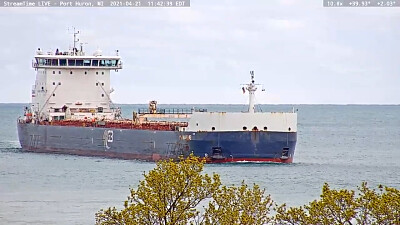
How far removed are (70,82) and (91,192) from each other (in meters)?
29.6

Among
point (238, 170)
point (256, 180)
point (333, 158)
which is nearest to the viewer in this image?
point (256, 180)

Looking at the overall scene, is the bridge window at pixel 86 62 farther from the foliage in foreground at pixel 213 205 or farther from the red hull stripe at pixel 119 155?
the foliage in foreground at pixel 213 205

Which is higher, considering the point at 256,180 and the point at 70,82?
the point at 70,82

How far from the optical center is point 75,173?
192 feet

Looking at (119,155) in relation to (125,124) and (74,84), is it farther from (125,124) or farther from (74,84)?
(74,84)

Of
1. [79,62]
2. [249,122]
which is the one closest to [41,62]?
[79,62]

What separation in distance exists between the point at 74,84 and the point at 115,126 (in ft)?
29.4

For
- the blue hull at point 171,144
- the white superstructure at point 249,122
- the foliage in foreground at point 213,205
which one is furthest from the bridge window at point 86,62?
the foliage in foreground at point 213,205

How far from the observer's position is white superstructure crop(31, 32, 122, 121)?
76.9 meters

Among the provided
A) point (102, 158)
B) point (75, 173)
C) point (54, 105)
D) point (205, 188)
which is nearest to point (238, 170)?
point (75, 173)

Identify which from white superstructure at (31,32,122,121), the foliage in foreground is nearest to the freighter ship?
white superstructure at (31,32,122,121)

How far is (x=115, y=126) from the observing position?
6962cm

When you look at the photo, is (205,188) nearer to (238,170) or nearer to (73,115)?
(238,170)

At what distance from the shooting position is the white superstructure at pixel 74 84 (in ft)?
252
